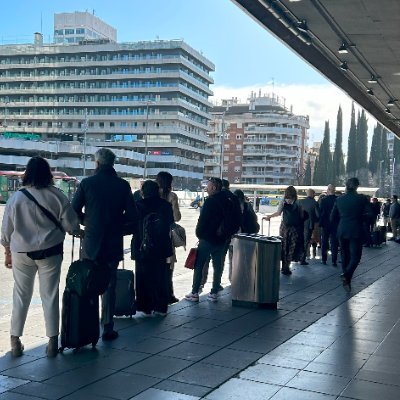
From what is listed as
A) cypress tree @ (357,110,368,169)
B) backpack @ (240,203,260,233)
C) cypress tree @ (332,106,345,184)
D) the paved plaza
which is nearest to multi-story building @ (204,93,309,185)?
cypress tree @ (332,106,345,184)

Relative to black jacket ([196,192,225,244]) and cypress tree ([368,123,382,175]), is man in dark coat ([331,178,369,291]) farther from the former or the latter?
cypress tree ([368,123,382,175])

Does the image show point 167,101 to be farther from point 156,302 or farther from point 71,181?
point 156,302

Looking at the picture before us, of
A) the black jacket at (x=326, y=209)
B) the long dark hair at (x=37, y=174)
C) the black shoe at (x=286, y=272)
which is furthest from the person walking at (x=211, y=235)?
the black jacket at (x=326, y=209)

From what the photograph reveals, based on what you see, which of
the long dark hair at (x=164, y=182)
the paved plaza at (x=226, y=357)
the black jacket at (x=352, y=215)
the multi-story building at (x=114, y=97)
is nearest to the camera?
the paved plaza at (x=226, y=357)

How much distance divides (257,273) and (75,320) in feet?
10.4

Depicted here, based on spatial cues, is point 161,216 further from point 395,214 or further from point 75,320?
point 395,214

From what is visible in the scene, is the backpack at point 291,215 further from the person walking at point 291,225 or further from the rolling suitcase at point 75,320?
the rolling suitcase at point 75,320

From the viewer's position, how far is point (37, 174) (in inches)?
210

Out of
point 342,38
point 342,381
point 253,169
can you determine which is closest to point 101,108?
point 253,169

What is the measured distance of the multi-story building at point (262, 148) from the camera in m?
136

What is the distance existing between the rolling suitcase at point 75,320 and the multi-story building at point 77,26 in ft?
525

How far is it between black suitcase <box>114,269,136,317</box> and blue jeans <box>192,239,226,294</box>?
153cm

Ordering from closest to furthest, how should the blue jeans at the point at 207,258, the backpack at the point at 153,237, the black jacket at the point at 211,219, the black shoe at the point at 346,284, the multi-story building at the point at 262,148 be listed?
the backpack at the point at 153,237, the black jacket at the point at 211,219, the blue jeans at the point at 207,258, the black shoe at the point at 346,284, the multi-story building at the point at 262,148

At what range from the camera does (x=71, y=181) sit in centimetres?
4978
